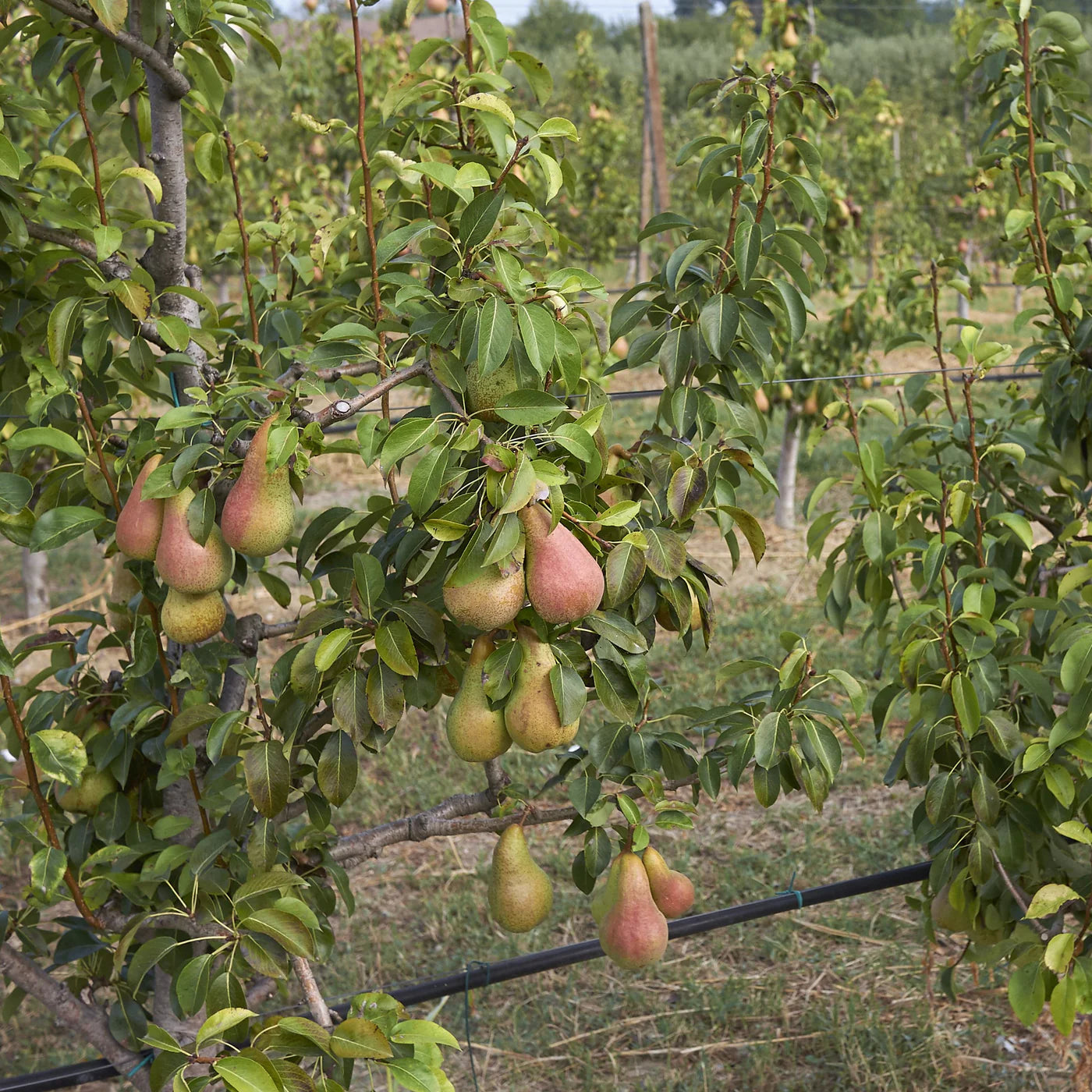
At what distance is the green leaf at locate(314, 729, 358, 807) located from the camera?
1.17 m

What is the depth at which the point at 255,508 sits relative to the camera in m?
1.05

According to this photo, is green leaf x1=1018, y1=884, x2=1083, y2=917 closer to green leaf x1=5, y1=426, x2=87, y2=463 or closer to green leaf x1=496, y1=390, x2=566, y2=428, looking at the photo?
green leaf x1=496, y1=390, x2=566, y2=428

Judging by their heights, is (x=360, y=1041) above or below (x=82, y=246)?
below

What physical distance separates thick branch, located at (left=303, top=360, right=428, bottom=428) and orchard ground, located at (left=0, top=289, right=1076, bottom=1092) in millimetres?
1485

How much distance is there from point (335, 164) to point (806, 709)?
261 inches

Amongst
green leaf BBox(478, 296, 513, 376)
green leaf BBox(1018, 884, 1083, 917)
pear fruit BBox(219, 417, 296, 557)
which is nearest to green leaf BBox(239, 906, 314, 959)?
pear fruit BBox(219, 417, 296, 557)

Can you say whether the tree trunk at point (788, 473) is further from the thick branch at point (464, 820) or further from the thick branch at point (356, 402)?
the thick branch at point (356, 402)

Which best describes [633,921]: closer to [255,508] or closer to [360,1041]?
[360,1041]

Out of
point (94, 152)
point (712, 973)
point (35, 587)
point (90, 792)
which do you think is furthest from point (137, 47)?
point (35, 587)

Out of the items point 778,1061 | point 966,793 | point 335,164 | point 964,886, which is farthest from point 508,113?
point 335,164

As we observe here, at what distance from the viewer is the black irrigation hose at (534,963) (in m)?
1.47

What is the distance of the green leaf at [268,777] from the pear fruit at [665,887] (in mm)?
465

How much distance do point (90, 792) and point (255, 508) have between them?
2.06 feet

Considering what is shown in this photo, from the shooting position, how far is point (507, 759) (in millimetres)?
3320
